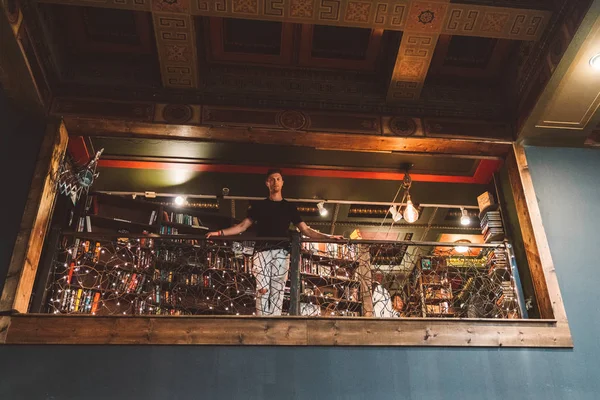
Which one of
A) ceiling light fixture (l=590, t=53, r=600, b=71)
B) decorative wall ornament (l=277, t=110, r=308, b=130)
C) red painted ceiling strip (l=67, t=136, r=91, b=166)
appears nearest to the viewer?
ceiling light fixture (l=590, t=53, r=600, b=71)

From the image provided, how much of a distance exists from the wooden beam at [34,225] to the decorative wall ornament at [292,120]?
6.74 feet

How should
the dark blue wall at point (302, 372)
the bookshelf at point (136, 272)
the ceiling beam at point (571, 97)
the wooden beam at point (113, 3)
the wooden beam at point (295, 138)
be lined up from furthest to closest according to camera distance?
the wooden beam at point (295, 138), the bookshelf at point (136, 272), the wooden beam at point (113, 3), the ceiling beam at point (571, 97), the dark blue wall at point (302, 372)

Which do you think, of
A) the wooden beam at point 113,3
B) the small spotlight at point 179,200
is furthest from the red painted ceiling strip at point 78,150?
the wooden beam at point 113,3

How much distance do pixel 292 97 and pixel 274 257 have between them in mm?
1770

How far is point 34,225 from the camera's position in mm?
4316

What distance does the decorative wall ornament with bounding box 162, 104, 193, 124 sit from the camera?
5098 mm

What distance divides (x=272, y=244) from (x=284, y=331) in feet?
2.64

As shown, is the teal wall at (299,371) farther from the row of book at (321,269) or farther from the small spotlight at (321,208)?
the small spotlight at (321,208)

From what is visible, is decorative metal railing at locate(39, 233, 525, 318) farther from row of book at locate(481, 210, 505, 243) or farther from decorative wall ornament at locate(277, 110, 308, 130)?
decorative wall ornament at locate(277, 110, 308, 130)

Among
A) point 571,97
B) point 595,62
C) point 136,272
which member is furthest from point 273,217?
point 595,62

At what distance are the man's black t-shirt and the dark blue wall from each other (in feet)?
3.44

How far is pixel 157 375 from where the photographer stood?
12.7 feet

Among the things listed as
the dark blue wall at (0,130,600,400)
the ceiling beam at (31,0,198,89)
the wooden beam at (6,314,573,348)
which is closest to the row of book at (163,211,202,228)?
the ceiling beam at (31,0,198,89)

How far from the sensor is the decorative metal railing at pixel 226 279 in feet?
14.7
